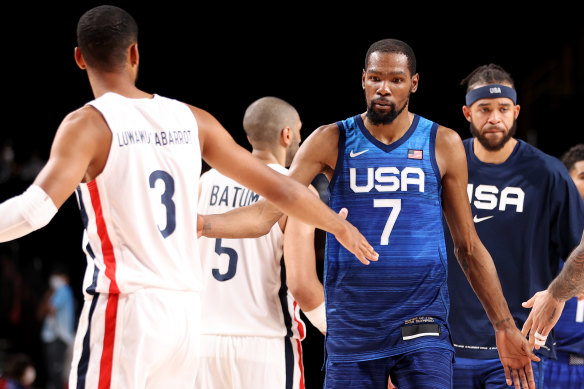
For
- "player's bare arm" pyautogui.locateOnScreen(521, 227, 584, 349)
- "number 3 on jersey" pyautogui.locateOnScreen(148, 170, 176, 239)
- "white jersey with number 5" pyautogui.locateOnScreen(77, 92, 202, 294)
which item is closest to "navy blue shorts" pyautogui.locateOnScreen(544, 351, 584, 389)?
"player's bare arm" pyautogui.locateOnScreen(521, 227, 584, 349)

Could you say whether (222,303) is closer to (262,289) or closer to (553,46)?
(262,289)

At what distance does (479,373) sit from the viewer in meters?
4.62

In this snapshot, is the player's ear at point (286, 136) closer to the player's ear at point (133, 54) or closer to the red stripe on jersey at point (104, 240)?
the player's ear at point (133, 54)

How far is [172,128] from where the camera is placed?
9.92ft

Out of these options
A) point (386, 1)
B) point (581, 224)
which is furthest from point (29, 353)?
point (581, 224)

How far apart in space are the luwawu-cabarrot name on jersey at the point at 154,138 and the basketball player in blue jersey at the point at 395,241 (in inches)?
27.9

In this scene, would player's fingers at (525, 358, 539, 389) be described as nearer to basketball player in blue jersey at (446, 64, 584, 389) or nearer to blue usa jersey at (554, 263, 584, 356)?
basketball player in blue jersey at (446, 64, 584, 389)

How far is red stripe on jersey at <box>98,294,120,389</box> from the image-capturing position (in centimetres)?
282

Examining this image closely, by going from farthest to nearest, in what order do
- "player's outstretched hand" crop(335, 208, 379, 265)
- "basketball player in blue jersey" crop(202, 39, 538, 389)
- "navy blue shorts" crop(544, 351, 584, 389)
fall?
"navy blue shorts" crop(544, 351, 584, 389) < "basketball player in blue jersey" crop(202, 39, 538, 389) < "player's outstretched hand" crop(335, 208, 379, 265)

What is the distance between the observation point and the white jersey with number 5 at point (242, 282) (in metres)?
4.48

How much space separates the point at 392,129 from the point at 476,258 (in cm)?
76

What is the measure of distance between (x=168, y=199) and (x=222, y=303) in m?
1.65

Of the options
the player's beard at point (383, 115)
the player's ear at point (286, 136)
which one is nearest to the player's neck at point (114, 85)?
the player's beard at point (383, 115)

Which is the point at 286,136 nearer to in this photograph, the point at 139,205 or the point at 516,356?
the point at 516,356
